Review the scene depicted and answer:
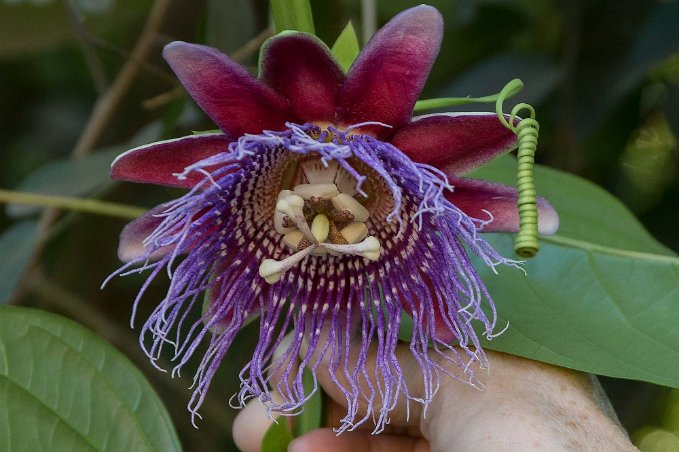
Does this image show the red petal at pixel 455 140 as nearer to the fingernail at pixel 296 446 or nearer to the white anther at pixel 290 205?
the white anther at pixel 290 205

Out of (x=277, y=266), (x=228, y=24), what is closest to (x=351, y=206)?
(x=277, y=266)

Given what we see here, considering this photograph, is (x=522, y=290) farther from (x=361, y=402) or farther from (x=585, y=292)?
(x=361, y=402)

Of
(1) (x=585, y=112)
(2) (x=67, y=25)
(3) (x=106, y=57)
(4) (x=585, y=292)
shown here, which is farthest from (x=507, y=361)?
(3) (x=106, y=57)

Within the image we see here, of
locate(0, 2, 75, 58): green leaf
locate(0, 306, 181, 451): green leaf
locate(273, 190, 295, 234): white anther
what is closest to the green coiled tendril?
locate(273, 190, 295, 234): white anther

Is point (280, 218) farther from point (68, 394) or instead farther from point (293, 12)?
point (68, 394)

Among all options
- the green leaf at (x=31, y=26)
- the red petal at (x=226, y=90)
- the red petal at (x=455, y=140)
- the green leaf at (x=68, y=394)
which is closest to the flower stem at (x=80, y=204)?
the green leaf at (x=68, y=394)

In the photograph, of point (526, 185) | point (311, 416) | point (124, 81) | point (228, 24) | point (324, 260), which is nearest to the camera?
point (526, 185)
